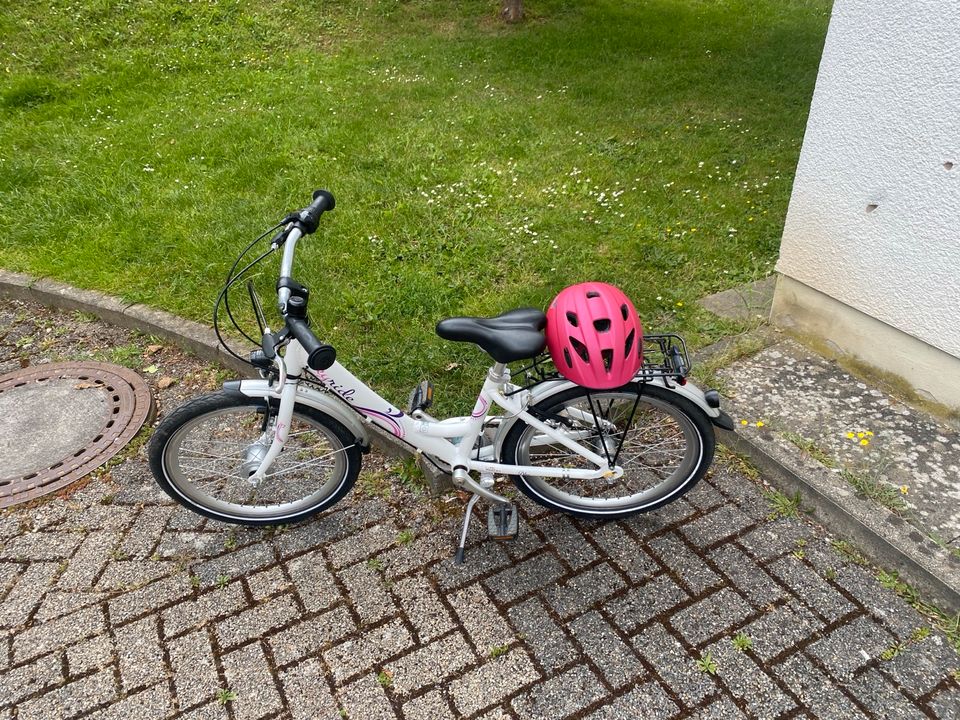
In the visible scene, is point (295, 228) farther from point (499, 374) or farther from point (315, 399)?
point (499, 374)

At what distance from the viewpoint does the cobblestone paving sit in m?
2.41

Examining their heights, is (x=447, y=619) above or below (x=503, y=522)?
below

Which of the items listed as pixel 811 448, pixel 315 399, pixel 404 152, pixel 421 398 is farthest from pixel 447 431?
pixel 404 152

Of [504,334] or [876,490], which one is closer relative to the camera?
[504,334]

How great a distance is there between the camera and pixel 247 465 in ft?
9.66

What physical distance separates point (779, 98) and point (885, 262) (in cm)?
476

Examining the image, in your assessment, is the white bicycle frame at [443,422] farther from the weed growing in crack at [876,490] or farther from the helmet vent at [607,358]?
the weed growing in crack at [876,490]

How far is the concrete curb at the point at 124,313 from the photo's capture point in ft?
13.7

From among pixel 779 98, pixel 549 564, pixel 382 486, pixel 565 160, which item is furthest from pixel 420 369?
pixel 779 98

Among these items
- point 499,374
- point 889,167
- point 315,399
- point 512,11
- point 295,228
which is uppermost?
point 512,11

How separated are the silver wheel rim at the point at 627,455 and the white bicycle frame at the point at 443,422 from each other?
2.9 inches

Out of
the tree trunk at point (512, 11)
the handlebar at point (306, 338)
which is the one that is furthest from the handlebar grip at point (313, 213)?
the tree trunk at point (512, 11)

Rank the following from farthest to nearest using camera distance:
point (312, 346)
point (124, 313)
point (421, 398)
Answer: point (124, 313)
point (421, 398)
point (312, 346)

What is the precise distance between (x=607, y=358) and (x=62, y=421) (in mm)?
3087
